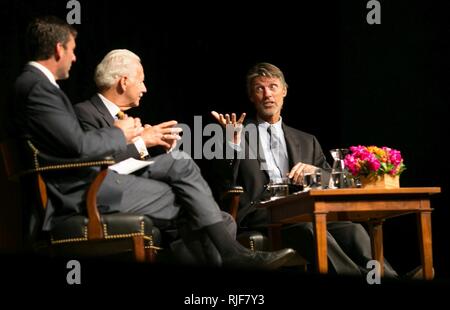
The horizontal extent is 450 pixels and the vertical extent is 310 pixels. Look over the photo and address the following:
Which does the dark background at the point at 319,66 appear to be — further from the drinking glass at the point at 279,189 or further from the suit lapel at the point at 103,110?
the drinking glass at the point at 279,189

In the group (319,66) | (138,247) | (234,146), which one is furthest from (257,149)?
(138,247)

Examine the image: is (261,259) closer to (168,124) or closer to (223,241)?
(223,241)

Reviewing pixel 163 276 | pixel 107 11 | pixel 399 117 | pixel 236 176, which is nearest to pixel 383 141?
pixel 399 117

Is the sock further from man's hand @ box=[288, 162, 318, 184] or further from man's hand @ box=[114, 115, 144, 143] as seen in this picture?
man's hand @ box=[288, 162, 318, 184]

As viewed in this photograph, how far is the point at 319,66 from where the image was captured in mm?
5930

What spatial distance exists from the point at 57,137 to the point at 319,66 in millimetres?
2719

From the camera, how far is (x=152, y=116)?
5566 mm

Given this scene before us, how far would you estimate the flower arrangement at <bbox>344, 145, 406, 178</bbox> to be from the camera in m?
4.21

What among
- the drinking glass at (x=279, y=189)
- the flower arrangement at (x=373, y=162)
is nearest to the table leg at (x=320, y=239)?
the flower arrangement at (x=373, y=162)

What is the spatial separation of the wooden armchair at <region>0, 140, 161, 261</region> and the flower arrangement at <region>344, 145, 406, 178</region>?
1.09m
